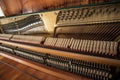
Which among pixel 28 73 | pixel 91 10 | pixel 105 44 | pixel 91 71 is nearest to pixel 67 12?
pixel 91 10

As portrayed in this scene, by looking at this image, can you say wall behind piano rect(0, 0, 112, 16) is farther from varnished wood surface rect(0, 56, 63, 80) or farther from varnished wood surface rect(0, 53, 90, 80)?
varnished wood surface rect(0, 56, 63, 80)

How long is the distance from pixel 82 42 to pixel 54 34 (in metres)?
0.55

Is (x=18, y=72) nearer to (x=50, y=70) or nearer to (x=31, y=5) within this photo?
(x=50, y=70)

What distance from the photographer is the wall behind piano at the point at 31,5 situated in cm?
146

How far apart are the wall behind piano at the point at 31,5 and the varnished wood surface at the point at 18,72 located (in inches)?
37.6

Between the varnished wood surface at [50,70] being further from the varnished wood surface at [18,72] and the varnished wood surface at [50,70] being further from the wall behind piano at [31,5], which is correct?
the wall behind piano at [31,5]

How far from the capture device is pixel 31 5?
194cm

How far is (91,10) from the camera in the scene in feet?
4.33

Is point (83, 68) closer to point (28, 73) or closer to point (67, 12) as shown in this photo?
point (67, 12)

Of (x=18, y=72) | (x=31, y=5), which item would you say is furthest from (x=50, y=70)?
(x=31, y=5)

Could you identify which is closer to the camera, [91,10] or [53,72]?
[91,10]

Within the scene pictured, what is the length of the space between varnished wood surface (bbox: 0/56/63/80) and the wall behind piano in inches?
37.6

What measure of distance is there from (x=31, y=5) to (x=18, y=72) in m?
1.13

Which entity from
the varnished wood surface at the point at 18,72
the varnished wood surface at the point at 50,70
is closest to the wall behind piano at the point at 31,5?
the varnished wood surface at the point at 50,70
